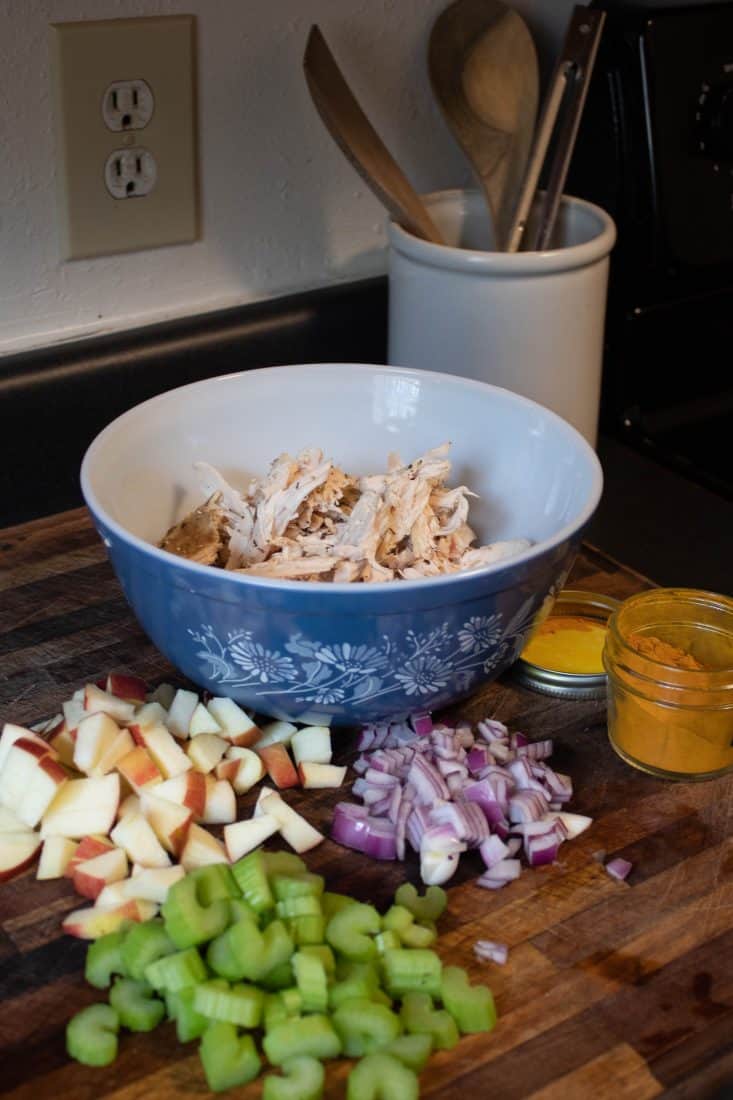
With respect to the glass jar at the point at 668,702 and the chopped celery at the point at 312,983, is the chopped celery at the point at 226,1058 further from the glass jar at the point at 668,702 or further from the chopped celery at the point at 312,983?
the glass jar at the point at 668,702

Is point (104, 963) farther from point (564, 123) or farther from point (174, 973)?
point (564, 123)

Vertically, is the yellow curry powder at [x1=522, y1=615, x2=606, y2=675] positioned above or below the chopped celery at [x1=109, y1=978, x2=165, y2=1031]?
above

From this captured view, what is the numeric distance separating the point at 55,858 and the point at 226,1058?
206mm

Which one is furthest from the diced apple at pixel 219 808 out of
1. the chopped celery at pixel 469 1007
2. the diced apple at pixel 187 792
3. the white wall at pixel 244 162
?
the white wall at pixel 244 162

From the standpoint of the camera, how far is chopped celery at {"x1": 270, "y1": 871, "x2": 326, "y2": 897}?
0.79m

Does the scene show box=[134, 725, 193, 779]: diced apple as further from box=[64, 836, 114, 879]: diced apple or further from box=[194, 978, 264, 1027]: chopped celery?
box=[194, 978, 264, 1027]: chopped celery

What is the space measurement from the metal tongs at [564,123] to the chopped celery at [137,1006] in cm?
78

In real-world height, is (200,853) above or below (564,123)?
below

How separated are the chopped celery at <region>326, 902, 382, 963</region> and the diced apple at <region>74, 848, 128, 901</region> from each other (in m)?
0.15

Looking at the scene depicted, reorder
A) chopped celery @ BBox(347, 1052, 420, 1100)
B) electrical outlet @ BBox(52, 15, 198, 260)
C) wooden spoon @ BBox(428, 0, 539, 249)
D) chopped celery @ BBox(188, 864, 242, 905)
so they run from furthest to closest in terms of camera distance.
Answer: wooden spoon @ BBox(428, 0, 539, 249) < electrical outlet @ BBox(52, 15, 198, 260) < chopped celery @ BBox(188, 864, 242, 905) < chopped celery @ BBox(347, 1052, 420, 1100)

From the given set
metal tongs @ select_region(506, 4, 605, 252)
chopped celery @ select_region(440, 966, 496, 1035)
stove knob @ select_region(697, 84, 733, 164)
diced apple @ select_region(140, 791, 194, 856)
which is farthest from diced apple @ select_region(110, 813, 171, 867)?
stove knob @ select_region(697, 84, 733, 164)

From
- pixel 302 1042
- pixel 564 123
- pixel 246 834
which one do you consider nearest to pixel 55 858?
pixel 246 834

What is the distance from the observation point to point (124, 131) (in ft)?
3.97

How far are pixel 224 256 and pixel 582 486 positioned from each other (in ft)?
1.68
